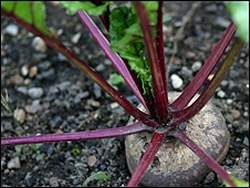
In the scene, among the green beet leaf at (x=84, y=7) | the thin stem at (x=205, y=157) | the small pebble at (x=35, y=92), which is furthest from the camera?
the small pebble at (x=35, y=92)

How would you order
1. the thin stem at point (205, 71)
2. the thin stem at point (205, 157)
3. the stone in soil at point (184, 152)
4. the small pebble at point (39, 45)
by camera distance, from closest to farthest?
the thin stem at point (205, 157), the thin stem at point (205, 71), the stone in soil at point (184, 152), the small pebble at point (39, 45)

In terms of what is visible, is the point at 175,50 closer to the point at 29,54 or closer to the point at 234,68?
the point at 234,68

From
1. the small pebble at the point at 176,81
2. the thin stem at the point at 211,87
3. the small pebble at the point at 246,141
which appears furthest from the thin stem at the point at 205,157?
the small pebble at the point at 176,81

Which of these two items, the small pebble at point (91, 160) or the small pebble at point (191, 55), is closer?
the small pebble at point (91, 160)

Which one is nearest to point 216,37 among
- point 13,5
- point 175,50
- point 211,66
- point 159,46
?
point 175,50

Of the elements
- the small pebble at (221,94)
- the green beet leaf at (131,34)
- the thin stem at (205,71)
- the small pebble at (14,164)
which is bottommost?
the small pebble at (14,164)

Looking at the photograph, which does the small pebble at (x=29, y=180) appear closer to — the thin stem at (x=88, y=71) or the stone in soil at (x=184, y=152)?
the stone in soil at (x=184, y=152)

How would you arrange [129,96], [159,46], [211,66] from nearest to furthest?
[159,46] < [211,66] < [129,96]
